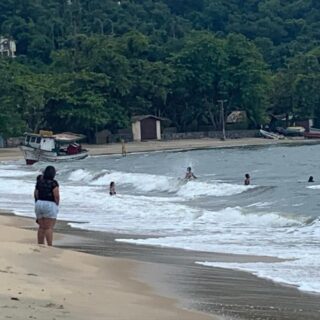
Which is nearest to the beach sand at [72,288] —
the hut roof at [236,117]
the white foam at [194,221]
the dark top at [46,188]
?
the dark top at [46,188]

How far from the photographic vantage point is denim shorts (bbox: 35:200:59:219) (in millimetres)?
16547

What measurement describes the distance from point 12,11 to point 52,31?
342 inches

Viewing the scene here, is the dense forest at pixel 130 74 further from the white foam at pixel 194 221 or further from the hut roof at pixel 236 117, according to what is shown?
the white foam at pixel 194 221

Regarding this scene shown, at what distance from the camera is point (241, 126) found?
105000mm

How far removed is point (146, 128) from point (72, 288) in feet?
273

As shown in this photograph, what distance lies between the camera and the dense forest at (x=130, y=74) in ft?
295

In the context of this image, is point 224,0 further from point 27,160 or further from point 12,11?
point 27,160

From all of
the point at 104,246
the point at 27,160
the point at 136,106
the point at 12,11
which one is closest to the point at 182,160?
the point at 27,160

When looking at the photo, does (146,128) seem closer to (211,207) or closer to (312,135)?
(312,135)

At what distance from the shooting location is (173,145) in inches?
3516

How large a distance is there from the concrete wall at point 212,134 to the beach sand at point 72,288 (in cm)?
7993

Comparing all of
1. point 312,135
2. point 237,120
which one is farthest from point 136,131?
point 312,135

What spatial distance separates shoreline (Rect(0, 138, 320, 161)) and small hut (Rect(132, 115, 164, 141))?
62.0 inches

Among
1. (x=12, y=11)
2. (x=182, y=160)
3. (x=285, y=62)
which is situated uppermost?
(x=12, y=11)
